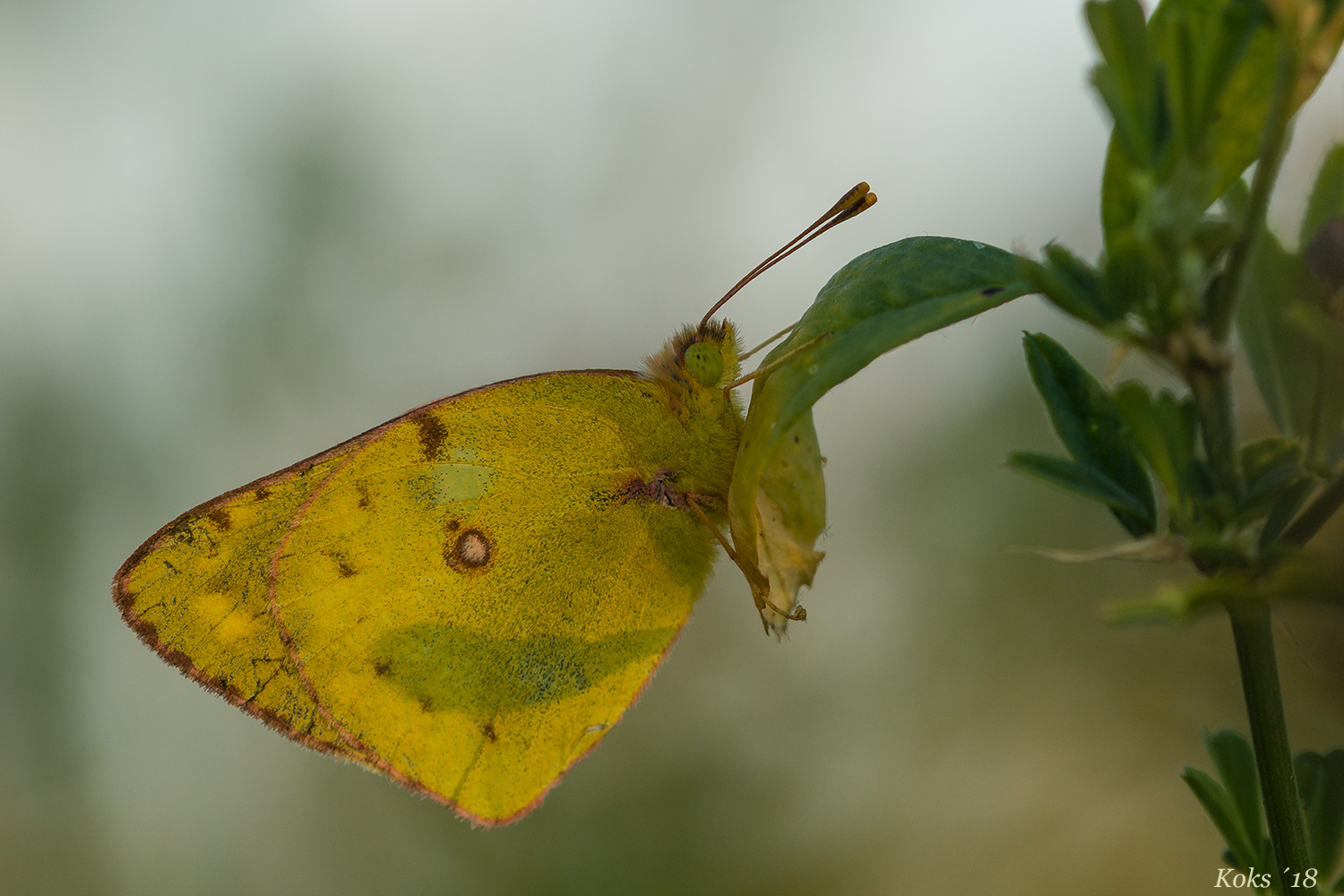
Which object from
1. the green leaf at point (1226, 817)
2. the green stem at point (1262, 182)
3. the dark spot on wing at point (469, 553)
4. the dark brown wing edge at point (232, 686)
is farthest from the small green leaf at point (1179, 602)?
the dark spot on wing at point (469, 553)

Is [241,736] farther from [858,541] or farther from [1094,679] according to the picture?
[1094,679]

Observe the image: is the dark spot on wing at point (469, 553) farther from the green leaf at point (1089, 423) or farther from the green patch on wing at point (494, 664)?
the green leaf at point (1089, 423)

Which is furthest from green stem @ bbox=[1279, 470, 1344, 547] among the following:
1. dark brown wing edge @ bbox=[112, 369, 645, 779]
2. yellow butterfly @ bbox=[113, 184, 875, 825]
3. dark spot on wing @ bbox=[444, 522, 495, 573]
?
dark spot on wing @ bbox=[444, 522, 495, 573]

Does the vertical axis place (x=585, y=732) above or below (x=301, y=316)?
below

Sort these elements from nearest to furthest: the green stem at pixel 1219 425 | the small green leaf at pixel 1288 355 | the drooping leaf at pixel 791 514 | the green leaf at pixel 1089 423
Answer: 1. the green stem at pixel 1219 425
2. the small green leaf at pixel 1288 355
3. the green leaf at pixel 1089 423
4. the drooping leaf at pixel 791 514

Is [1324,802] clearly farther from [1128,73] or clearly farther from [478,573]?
[478,573]

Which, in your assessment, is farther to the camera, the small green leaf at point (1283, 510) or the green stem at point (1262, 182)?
the small green leaf at point (1283, 510)

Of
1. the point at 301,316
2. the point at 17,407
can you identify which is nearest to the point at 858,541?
the point at 301,316
